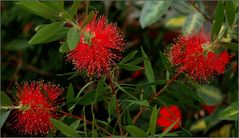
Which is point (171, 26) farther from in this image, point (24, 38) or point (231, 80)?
point (24, 38)

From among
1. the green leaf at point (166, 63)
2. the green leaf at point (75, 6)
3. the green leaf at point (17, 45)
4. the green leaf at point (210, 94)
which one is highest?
the green leaf at point (75, 6)

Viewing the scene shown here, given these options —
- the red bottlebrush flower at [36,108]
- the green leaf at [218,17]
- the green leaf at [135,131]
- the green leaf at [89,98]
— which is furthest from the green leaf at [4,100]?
the green leaf at [218,17]

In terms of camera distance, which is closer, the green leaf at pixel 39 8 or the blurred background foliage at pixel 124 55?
the green leaf at pixel 39 8

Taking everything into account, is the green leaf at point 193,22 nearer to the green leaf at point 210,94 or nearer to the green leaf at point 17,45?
the green leaf at point 210,94

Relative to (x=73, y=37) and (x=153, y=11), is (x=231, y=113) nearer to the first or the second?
(x=153, y=11)

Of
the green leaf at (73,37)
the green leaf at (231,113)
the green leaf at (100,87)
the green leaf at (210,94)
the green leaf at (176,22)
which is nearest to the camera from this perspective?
the green leaf at (73,37)

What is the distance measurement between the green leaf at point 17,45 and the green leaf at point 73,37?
39.5 inches

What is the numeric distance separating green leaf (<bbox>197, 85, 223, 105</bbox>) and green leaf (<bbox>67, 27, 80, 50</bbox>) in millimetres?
846

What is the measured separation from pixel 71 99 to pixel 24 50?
0.98 meters

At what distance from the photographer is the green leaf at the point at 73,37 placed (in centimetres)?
75

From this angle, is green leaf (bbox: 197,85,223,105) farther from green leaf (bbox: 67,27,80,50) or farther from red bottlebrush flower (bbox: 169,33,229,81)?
green leaf (bbox: 67,27,80,50)

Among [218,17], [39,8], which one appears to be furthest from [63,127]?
[218,17]

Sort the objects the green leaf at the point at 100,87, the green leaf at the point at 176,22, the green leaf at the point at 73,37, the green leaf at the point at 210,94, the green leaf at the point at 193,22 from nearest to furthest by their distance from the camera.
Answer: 1. the green leaf at the point at 73,37
2. the green leaf at the point at 100,87
3. the green leaf at the point at 193,22
4. the green leaf at the point at 210,94
5. the green leaf at the point at 176,22

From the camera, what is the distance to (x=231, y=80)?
161 cm
